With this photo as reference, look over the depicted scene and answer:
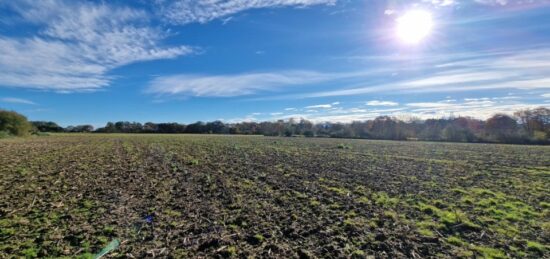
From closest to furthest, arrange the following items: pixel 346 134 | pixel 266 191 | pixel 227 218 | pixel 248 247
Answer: pixel 248 247
pixel 227 218
pixel 266 191
pixel 346 134

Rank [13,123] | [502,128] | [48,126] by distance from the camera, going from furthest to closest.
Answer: [48,126]
[502,128]
[13,123]

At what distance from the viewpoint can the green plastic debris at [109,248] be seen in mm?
5210

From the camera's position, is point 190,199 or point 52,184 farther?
point 52,184

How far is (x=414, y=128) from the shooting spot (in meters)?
83.8

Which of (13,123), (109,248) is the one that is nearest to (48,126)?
(13,123)

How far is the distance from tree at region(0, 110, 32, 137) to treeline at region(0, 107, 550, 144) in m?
0.74

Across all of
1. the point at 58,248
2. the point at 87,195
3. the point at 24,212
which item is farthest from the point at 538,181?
the point at 24,212

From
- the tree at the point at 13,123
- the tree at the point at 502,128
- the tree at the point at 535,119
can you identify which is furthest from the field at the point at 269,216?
the tree at the point at 535,119

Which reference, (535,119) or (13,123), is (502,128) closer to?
(535,119)

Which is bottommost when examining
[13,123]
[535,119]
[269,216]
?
[269,216]

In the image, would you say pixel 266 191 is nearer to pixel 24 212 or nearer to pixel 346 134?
pixel 24 212

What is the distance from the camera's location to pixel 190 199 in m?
9.38

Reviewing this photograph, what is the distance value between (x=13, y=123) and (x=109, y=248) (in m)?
69.8

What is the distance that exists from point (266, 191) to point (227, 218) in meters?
3.21
